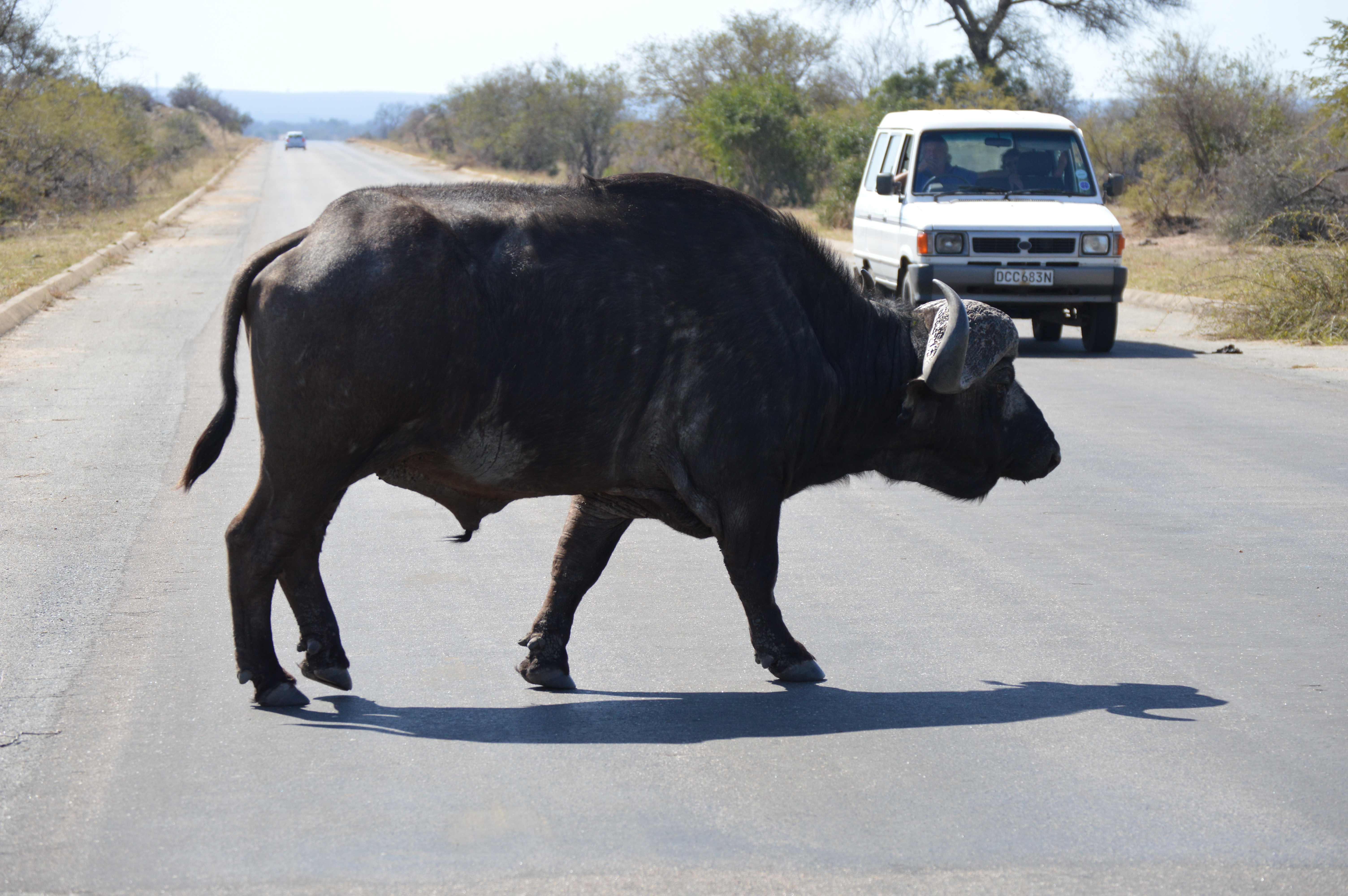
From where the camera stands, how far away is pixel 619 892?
10.5ft

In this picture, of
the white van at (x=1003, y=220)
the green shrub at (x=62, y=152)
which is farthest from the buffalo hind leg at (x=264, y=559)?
the green shrub at (x=62, y=152)

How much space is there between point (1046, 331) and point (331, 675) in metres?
12.2

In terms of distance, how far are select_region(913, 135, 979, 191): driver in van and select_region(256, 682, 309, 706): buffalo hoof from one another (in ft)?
37.6

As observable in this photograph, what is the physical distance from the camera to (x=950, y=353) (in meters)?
4.71

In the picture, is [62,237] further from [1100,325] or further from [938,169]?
[1100,325]

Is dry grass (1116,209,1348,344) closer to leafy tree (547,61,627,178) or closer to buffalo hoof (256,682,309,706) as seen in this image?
buffalo hoof (256,682,309,706)

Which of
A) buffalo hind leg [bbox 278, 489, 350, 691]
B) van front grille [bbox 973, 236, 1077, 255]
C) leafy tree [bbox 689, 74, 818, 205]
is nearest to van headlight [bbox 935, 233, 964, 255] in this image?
van front grille [bbox 973, 236, 1077, 255]

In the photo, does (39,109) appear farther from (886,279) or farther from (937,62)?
(937,62)

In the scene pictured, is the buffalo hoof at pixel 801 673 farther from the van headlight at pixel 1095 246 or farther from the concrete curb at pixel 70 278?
the concrete curb at pixel 70 278

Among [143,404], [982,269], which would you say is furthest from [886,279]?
[143,404]

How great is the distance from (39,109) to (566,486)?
2821 cm

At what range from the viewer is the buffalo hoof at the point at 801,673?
15.3ft

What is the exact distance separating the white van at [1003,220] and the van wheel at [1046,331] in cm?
2

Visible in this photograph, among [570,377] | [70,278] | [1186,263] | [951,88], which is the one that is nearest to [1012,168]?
[1186,263]
